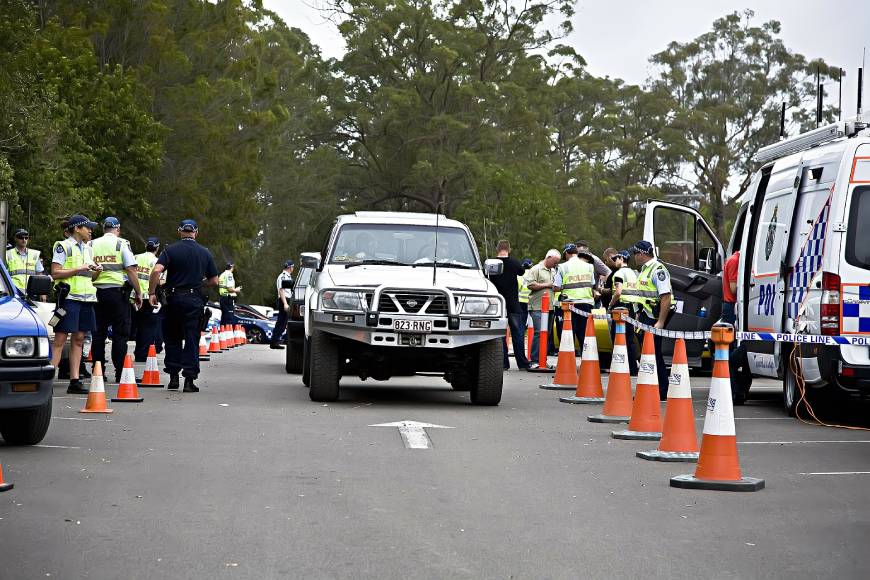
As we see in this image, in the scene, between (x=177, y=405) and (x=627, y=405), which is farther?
(x=177, y=405)

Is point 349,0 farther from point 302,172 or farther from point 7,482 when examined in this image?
point 7,482

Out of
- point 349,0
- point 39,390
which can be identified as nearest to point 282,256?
point 349,0

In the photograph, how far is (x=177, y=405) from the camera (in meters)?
14.9

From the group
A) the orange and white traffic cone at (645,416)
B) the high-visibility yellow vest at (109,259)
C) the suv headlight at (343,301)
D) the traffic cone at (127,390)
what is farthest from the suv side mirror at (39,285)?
the high-visibility yellow vest at (109,259)

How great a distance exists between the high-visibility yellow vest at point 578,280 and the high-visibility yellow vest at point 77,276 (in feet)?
27.2

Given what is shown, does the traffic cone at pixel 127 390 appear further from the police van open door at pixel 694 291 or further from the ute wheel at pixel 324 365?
the police van open door at pixel 694 291

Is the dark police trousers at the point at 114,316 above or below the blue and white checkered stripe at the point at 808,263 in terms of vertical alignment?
below

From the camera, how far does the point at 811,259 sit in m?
13.7

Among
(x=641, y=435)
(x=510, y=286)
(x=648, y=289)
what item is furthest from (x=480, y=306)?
(x=510, y=286)

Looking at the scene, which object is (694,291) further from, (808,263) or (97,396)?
(97,396)

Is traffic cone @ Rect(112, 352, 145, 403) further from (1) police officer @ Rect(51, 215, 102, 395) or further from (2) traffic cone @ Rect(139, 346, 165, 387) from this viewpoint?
(2) traffic cone @ Rect(139, 346, 165, 387)

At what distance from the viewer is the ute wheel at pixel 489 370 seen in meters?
15.2

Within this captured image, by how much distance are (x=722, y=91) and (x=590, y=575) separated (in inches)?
2599

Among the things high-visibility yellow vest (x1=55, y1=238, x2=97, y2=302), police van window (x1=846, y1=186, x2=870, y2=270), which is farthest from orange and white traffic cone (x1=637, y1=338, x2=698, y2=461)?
high-visibility yellow vest (x1=55, y1=238, x2=97, y2=302)
